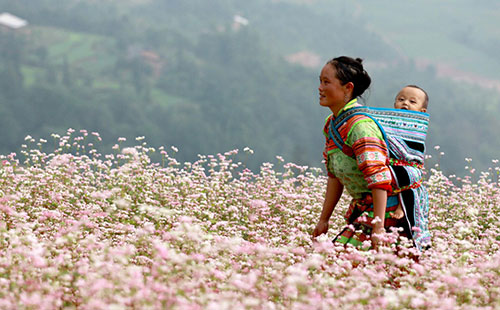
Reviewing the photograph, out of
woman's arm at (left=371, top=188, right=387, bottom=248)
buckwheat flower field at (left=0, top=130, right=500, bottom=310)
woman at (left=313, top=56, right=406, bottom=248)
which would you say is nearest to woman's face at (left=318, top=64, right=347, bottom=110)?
→ woman at (left=313, top=56, right=406, bottom=248)

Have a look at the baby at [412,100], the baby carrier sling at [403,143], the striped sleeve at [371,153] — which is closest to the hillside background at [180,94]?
the baby at [412,100]

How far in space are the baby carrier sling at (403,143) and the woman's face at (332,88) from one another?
4.1 inches

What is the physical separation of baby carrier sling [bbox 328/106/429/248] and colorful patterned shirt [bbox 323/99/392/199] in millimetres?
71

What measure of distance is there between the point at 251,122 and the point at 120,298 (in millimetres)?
123838

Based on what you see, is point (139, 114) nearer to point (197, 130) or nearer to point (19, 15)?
point (197, 130)

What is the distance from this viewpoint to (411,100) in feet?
14.1

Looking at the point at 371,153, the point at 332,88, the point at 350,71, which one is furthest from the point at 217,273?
the point at 350,71

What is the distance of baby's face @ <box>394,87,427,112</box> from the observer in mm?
4281

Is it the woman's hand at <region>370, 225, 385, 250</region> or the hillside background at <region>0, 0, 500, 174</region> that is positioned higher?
the hillside background at <region>0, 0, 500, 174</region>

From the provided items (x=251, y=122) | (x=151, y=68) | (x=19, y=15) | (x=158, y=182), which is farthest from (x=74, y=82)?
(x=158, y=182)

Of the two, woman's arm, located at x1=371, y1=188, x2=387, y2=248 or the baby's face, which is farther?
the baby's face

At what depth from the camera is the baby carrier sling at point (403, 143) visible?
4.09m

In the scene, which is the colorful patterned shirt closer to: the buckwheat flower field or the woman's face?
the woman's face

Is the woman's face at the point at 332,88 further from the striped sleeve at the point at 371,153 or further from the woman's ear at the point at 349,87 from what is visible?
the striped sleeve at the point at 371,153
